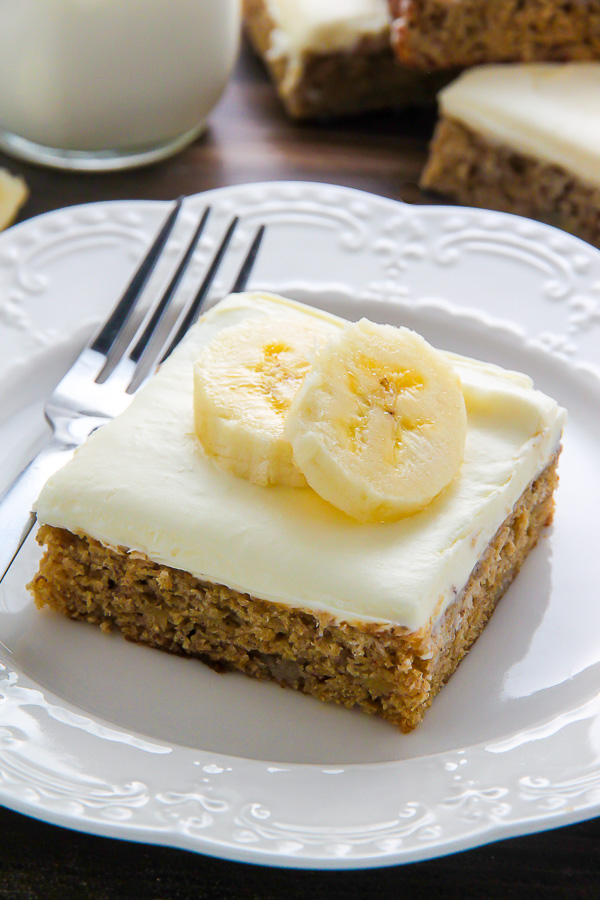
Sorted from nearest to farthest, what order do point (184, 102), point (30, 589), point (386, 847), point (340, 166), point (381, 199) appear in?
1. point (386, 847)
2. point (30, 589)
3. point (381, 199)
4. point (184, 102)
5. point (340, 166)

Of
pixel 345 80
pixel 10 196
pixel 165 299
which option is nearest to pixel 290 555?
pixel 165 299

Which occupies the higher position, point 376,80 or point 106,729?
point 376,80

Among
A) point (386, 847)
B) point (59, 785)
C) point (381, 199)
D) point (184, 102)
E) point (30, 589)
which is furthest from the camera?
point (184, 102)

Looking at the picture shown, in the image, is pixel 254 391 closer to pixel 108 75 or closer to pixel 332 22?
pixel 108 75

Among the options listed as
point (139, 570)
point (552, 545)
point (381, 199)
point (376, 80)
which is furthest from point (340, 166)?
point (139, 570)

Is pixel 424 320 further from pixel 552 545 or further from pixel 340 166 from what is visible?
pixel 340 166

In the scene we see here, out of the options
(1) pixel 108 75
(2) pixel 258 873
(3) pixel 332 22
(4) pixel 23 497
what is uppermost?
(3) pixel 332 22
